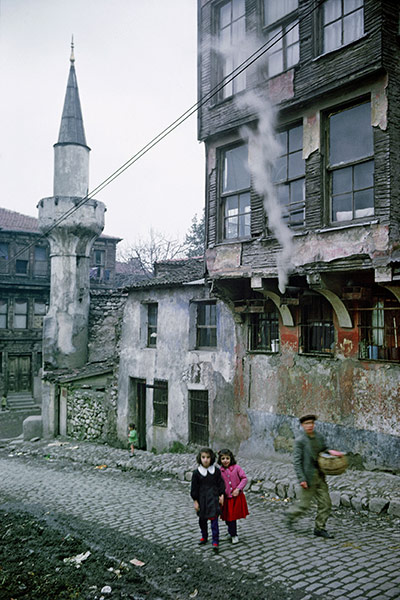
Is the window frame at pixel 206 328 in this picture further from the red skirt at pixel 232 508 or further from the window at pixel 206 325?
the red skirt at pixel 232 508

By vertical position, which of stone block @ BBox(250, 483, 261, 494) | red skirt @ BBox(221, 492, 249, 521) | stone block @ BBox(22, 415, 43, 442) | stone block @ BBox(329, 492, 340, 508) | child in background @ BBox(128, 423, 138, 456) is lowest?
stone block @ BBox(22, 415, 43, 442)

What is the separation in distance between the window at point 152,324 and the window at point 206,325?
7.86 feet

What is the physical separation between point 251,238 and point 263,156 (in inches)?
77.3

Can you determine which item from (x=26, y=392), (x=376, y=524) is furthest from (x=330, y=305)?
(x=26, y=392)

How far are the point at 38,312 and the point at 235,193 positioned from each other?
28.5 m

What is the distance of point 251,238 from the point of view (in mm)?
12242

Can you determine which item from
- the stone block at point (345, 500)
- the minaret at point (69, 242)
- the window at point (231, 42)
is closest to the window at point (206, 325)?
the window at point (231, 42)

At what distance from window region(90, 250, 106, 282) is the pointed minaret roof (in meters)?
16.3

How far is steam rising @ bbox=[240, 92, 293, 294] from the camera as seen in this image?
37.1 feet

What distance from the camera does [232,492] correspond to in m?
7.14

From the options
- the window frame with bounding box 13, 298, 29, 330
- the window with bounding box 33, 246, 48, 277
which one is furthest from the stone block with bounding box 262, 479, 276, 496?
the window with bounding box 33, 246, 48, 277

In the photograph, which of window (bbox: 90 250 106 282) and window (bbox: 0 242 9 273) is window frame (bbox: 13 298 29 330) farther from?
window (bbox: 90 250 106 282)

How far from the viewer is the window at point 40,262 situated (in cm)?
3872

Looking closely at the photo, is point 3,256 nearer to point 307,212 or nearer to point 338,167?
point 307,212
